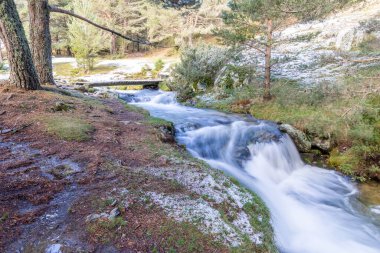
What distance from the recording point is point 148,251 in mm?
2566

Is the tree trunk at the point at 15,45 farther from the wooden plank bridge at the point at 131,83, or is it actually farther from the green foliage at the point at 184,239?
the wooden plank bridge at the point at 131,83

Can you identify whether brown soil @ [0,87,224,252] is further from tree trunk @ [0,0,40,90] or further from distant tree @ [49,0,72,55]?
distant tree @ [49,0,72,55]

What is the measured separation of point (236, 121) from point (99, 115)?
183 inches

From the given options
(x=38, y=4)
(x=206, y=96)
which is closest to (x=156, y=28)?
(x=206, y=96)

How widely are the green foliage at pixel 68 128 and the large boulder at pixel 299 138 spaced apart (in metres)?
→ 5.86

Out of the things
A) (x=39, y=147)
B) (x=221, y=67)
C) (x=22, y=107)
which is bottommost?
(x=39, y=147)

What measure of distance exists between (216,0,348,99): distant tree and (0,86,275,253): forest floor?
620cm

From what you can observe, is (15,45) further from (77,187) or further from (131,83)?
(131,83)

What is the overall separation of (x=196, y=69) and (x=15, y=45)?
8.75 m

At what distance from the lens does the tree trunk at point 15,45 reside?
6137 millimetres

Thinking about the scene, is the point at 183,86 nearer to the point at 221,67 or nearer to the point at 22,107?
the point at 221,67

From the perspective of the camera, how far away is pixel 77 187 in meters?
3.47

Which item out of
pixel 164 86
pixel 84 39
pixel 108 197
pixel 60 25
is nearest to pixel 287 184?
pixel 108 197

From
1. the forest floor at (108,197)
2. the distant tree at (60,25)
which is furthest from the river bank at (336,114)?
the distant tree at (60,25)
